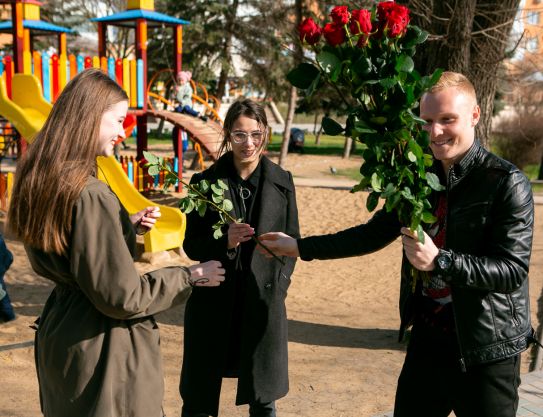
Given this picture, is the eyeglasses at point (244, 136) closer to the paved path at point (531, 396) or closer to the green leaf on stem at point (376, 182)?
the green leaf on stem at point (376, 182)

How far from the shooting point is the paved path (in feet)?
12.8

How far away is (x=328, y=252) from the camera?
2703 mm

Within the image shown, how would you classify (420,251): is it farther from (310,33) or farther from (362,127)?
(310,33)

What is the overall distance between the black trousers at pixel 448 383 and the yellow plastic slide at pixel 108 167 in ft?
20.7

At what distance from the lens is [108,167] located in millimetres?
9719

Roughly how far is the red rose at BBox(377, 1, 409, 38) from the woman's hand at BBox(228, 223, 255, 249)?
1150 mm

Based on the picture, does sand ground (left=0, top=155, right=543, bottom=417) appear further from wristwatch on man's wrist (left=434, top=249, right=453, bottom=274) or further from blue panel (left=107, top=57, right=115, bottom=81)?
blue panel (left=107, top=57, right=115, bottom=81)

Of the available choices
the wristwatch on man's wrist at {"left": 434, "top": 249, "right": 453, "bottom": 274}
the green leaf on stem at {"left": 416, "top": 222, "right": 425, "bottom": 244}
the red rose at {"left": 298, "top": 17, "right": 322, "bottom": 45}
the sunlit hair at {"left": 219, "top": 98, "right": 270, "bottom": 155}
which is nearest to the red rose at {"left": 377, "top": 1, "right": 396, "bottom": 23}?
the red rose at {"left": 298, "top": 17, "right": 322, "bottom": 45}

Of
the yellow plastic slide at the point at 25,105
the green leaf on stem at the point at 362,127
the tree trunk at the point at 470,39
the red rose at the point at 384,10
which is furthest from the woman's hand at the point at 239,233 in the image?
the yellow plastic slide at the point at 25,105

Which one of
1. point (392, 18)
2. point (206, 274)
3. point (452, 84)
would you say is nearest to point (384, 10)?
point (392, 18)

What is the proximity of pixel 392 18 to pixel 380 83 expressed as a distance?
18cm

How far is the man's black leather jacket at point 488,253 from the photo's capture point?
2092 millimetres

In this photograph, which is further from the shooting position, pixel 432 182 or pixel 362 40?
pixel 432 182

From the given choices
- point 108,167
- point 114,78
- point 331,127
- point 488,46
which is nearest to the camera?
point 331,127
